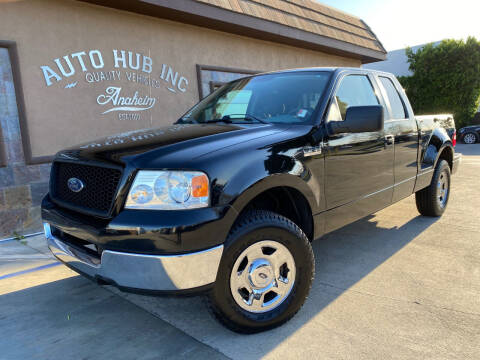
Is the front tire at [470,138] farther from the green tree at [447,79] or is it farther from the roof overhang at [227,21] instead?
the roof overhang at [227,21]

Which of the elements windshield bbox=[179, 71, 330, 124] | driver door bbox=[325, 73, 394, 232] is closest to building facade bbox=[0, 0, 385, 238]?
windshield bbox=[179, 71, 330, 124]

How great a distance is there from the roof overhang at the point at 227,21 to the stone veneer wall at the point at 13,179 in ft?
6.45

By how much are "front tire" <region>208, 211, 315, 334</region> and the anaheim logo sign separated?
4759 millimetres

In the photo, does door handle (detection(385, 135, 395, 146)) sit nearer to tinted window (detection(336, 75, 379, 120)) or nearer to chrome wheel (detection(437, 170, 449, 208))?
tinted window (detection(336, 75, 379, 120))

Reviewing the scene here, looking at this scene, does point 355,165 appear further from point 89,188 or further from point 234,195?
point 89,188

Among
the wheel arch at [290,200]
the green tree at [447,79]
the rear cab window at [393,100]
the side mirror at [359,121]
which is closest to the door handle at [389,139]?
the rear cab window at [393,100]

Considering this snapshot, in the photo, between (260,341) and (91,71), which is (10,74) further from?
(260,341)

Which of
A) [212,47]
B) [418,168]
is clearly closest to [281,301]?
[418,168]

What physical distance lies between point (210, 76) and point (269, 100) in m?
4.82

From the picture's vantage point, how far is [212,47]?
776 centimetres

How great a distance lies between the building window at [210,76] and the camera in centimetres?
752

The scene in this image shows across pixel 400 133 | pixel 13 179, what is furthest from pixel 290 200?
pixel 13 179

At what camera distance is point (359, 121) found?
2.76 metres

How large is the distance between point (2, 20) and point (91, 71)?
133 centimetres
